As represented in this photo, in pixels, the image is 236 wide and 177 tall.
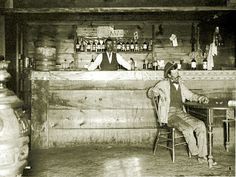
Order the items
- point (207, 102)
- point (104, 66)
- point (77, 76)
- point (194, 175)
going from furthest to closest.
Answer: point (104, 66)
point (77, 76)
point (207, 102)
point (194, 175)

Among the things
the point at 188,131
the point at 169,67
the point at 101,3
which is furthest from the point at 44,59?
the point at 101,3

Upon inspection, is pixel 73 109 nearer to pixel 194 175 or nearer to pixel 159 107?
pixel 159 107

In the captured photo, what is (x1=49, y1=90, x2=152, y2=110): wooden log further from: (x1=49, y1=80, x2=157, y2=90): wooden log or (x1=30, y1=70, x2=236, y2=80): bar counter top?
(x1=30, y1=70, x2=236, y2=80): bar counter top

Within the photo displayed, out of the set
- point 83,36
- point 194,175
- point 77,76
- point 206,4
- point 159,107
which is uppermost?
point 206,4

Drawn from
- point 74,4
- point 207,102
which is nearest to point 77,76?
point 207,102

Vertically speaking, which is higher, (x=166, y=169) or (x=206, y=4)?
(x=206, y=4)

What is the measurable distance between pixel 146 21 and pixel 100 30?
1249 millimetres

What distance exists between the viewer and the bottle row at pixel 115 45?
9008 mm

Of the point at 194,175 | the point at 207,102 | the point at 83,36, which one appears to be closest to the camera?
the point at 194,175

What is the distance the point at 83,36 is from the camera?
9.10m

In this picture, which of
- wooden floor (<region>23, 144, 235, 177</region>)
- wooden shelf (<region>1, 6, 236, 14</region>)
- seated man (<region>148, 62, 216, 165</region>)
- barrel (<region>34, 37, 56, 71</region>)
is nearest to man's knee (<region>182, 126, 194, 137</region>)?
seated man (<region>148, 62, 216, 165</region>)

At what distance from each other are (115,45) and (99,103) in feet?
10.6

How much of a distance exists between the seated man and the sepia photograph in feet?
0.05

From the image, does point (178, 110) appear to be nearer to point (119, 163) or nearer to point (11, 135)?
point (119, 163)
